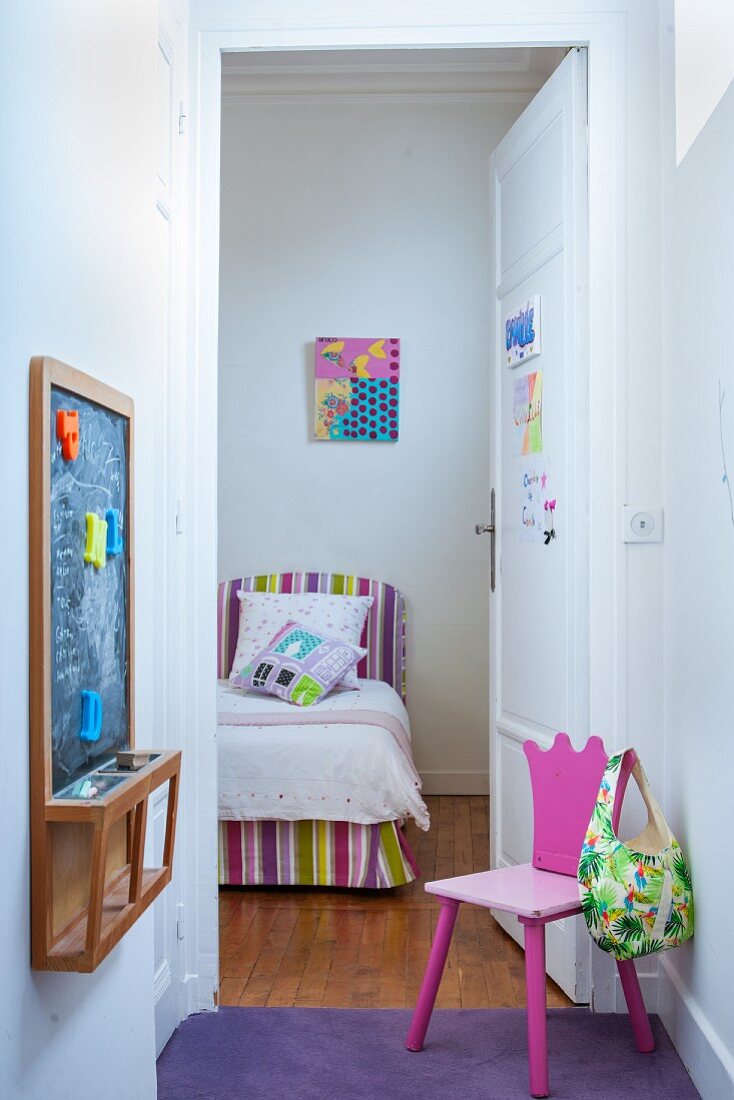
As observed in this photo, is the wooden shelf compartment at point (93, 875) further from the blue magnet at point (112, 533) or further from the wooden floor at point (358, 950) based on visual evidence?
the wooden floor at point (358, 950)

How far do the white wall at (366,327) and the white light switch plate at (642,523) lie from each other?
7.60 feet

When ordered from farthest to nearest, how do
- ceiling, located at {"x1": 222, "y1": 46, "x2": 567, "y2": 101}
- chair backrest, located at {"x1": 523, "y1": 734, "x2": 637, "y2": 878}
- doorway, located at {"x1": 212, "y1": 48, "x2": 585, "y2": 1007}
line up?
doorway, located at {"x1": 212, "y1": 48, "x2": 585, "y2": 1007}, ceiling, located at {"x1": 222, "y1": 46, "x2": 567, "y2": 101}, chair backrest, located at {"x1": 523, "y1": 734, "x2": 637, "y2": 878}

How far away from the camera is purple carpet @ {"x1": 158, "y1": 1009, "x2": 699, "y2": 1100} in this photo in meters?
2.14

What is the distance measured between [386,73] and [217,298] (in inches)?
104

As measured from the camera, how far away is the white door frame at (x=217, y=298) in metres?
2.54

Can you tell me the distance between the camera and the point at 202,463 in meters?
2.60

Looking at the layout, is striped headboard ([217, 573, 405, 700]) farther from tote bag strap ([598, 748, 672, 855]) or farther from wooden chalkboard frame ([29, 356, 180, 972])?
wooden chalkboard frame ([29, 356, 180, 972])

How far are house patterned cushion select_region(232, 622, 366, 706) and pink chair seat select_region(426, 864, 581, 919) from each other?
159 cm

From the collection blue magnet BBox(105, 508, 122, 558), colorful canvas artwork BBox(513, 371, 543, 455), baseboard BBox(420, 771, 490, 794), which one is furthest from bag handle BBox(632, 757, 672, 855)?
baseboard BBox(420, 771, 490, 794)

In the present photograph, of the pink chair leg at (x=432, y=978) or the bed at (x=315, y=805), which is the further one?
the bed at (x=315, y=805)

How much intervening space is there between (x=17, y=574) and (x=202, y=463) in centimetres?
136

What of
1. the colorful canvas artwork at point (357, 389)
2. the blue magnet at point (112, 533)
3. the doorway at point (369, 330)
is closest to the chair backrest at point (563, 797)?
the blue magnet at point (112, 533)

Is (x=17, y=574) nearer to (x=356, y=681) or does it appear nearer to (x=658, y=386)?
(x=658, y=386)

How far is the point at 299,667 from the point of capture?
4.04 metres
